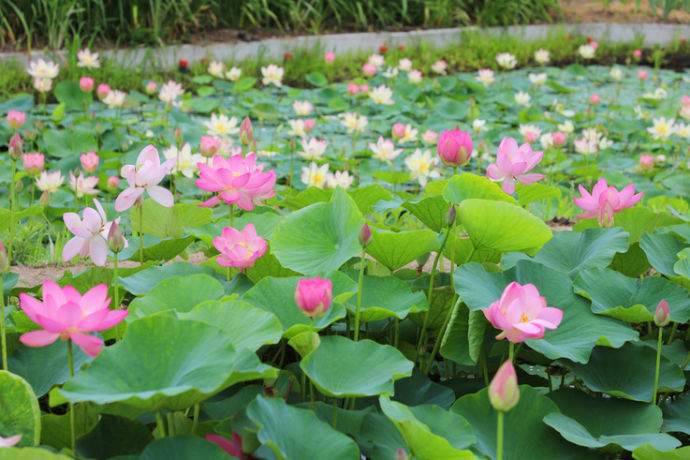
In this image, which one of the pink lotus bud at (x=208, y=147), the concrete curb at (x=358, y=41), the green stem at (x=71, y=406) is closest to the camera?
the green stem at (x=71, y=406)

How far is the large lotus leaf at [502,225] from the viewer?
0.90 m

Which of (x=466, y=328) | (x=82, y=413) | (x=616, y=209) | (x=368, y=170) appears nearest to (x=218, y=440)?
(x=82, y=413)

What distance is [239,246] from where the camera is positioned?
3.01 feet

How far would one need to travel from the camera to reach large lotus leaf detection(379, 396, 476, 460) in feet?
2.08

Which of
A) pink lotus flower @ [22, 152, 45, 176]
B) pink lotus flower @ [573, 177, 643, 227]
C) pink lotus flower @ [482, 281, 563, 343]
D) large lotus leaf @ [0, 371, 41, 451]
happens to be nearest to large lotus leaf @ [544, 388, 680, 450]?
pink lotus flower @ [482, 281, 563, 343]

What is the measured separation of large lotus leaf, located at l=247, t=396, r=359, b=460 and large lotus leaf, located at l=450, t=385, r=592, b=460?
0.64 feet

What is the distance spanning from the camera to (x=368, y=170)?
9.43 ft

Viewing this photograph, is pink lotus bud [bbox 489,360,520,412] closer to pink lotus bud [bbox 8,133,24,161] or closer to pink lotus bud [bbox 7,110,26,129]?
pink lotus bud [bbox 8,133,24,161]

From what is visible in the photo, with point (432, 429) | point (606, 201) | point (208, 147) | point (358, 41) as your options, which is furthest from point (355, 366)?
point (358, 41)

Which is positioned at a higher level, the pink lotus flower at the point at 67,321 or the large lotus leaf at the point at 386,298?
the pink lotus flower at the point at 67,321

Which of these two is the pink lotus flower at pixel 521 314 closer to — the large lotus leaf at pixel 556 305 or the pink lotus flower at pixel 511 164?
the large lotus leaf at pixel 556 305

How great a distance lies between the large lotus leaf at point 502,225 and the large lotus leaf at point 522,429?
223 millimetres

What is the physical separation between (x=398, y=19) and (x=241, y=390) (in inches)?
215

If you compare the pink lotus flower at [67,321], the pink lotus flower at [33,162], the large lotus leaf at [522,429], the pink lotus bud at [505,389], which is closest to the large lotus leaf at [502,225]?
the large lotus leaf at [522,429]
